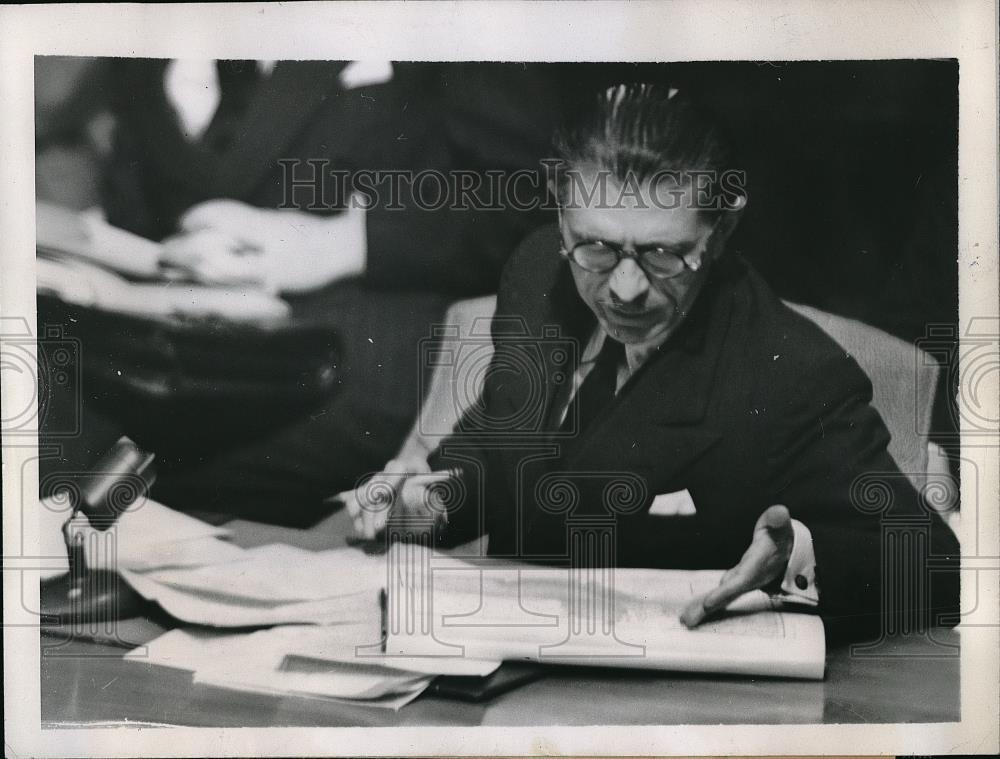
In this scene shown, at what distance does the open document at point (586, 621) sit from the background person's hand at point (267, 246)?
0.65m

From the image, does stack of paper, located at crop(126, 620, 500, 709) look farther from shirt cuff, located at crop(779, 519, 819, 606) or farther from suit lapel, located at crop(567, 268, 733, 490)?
shirt cuff, located at crop(779, 519, 819, 606)

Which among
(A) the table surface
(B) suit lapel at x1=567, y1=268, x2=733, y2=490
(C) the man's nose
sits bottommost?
(A) the table surface

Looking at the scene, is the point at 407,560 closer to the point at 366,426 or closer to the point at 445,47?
the point at 366,426

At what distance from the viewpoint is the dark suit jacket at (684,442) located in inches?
83.7

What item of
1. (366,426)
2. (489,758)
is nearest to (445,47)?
(366,426)

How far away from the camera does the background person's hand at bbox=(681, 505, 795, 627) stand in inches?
83.5

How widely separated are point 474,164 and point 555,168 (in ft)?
0.59

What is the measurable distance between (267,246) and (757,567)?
4.23 ft

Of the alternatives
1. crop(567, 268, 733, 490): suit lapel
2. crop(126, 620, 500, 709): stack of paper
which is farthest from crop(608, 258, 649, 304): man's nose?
crop(126, 620, 500, 709): stack of paper

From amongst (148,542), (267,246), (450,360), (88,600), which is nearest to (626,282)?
(450,360)

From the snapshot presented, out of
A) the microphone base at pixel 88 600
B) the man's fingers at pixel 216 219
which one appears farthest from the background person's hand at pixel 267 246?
the microphone base at pixel 88 600

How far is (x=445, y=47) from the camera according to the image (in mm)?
2125

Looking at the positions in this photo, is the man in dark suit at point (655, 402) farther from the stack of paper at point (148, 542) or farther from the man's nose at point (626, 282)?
the stack of paper at point (148, 542)

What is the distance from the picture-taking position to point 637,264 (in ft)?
A: 6.97
